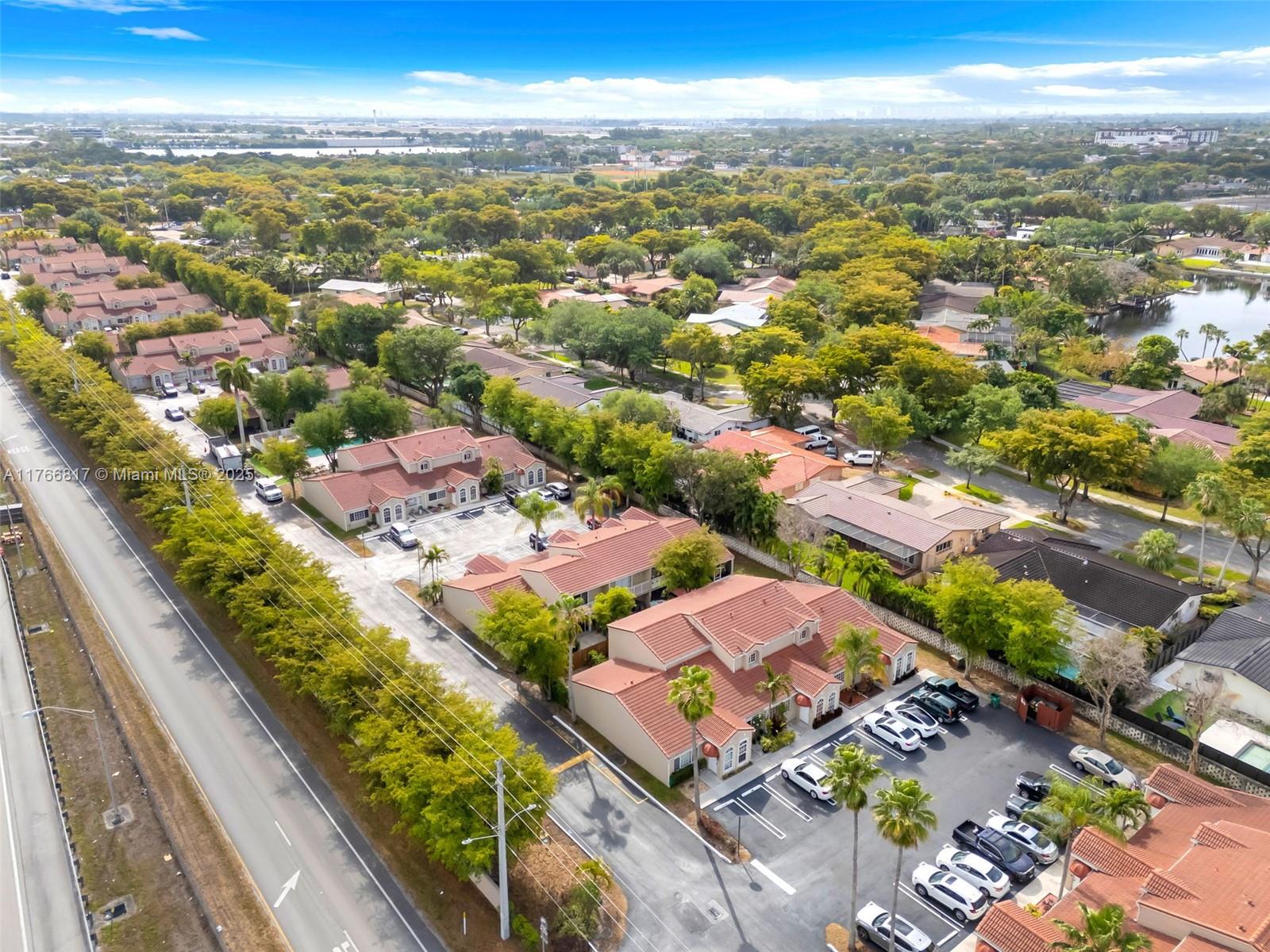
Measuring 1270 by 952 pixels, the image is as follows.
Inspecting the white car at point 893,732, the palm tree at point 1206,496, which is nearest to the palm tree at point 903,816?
the white car at point 893,732

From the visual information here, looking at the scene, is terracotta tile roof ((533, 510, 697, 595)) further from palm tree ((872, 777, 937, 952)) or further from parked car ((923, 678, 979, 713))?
palm tree ((872, 777, 937, 952))

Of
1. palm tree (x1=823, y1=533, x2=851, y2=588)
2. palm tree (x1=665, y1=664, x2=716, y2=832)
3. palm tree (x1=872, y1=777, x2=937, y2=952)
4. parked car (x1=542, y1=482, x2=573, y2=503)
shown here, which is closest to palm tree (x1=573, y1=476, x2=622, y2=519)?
parked car (x1=542, y1=482, x2=573, y2=503)

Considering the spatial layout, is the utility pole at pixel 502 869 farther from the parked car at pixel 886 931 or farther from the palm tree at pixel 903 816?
the parked car at pixel 886 931

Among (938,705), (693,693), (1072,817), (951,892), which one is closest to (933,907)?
(951,892)

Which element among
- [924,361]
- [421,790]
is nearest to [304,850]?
[421,790]

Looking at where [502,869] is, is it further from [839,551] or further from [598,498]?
[598,498]

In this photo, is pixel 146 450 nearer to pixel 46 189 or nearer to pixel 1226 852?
pixel 1226 852
